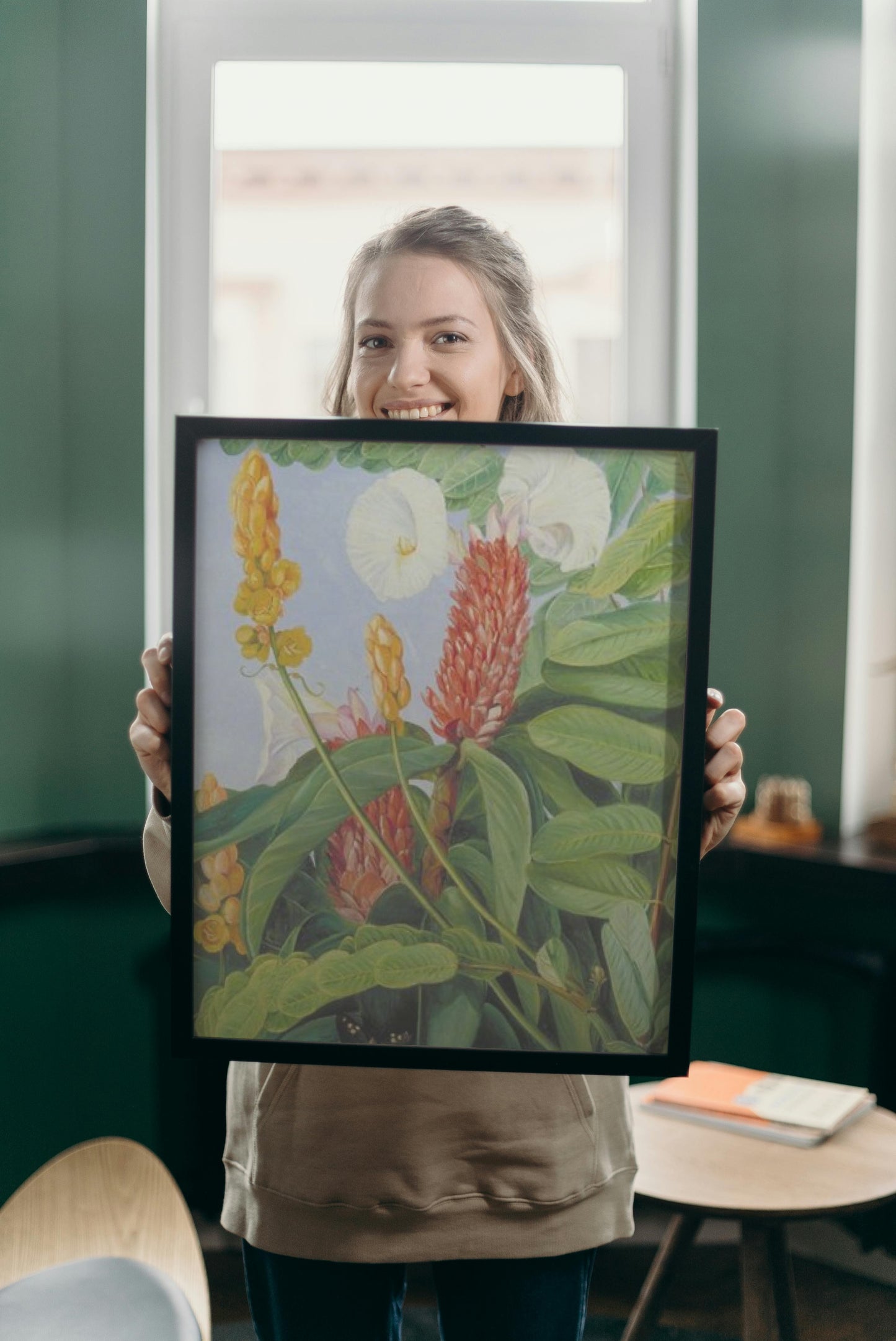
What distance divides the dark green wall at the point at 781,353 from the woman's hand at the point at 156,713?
1712 millimetres

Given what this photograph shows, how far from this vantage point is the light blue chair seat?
83 centimetres

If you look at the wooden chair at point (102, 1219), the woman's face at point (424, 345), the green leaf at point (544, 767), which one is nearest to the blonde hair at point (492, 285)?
the woman's face at point (424, 345)

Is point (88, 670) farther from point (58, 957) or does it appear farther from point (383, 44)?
point (383, 44)

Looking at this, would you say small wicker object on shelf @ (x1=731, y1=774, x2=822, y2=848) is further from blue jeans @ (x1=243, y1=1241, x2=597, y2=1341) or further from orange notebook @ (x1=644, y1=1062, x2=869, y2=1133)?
blue jeans @ (x1=243, y1=1241, x2=597, y2=1341)

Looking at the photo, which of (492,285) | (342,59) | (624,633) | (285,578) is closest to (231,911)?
(285,578)

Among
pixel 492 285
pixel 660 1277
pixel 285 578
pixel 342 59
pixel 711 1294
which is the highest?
pixel 342 59

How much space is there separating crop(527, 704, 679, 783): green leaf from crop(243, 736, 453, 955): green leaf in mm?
74

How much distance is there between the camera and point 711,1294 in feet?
7.62

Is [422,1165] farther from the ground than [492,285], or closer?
closer

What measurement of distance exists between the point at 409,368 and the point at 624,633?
342 millimetres

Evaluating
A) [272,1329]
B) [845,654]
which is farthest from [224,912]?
[845,654]

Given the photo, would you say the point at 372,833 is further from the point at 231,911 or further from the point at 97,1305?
the point at 97,1305

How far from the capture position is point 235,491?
33.7 inches

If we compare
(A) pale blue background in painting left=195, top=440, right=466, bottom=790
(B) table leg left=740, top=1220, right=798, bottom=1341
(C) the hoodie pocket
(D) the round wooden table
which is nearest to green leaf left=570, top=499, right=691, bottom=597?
(A) pale blue background in painting left=195, top=440, right=466, bottom=790
